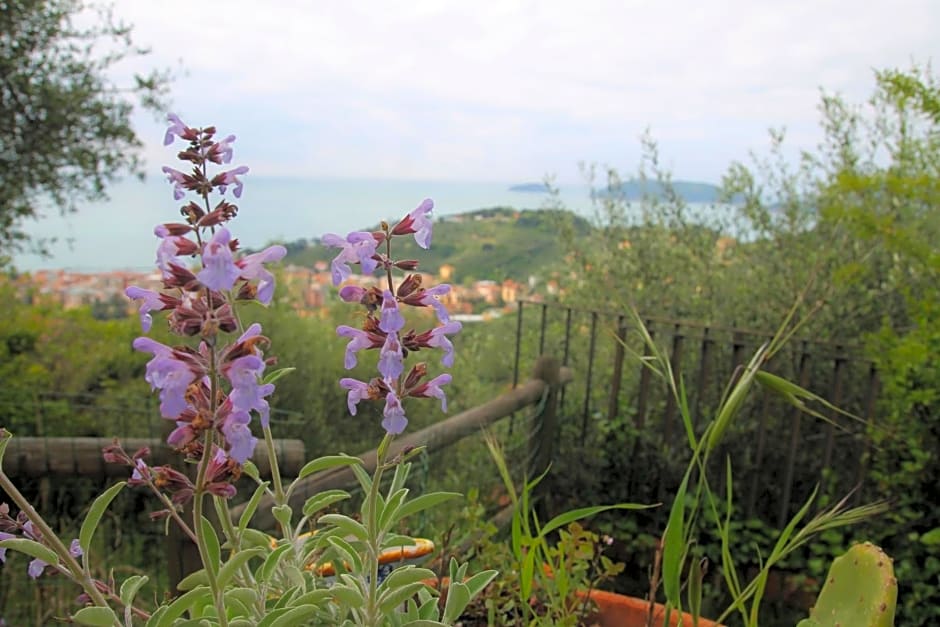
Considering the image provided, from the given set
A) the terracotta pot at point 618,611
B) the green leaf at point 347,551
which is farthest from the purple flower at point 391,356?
the terracotta pot at point 618,611

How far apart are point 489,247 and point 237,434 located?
4.72 meters

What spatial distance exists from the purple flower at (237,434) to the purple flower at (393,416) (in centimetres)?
15

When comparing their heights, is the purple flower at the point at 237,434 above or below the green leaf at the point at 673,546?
above

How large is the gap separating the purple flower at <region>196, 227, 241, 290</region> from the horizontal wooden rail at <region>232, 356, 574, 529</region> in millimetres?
461

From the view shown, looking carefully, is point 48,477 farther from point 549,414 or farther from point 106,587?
point 106,587

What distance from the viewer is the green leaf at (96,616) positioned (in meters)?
0.74

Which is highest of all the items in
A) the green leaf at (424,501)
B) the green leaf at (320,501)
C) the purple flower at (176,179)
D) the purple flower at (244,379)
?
the purple flower at (176,179)

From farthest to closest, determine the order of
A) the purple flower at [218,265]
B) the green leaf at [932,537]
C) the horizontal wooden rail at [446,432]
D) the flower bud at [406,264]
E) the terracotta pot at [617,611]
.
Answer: the green leaf at [932,537]
the horizontal wooden rail at [446,432]
the terracotta pot at [617,611]
the flower bud at [406,264]
the purple flower at [218,265]

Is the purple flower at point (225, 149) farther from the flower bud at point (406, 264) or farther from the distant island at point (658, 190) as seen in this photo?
the distant island at point (658, 190)

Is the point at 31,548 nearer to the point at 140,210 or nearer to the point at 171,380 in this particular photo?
the point at 171,380

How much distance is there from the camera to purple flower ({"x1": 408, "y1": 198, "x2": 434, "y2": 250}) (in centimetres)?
82

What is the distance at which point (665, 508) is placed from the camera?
3.28 metres

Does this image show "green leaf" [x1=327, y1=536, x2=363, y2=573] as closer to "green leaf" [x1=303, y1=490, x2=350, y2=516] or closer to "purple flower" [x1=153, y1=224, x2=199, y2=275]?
"green leaf" [x1=303, y1=490, x2=350, y2=516]

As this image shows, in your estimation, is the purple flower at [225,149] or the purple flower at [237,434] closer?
the purple flower at [237,434]
